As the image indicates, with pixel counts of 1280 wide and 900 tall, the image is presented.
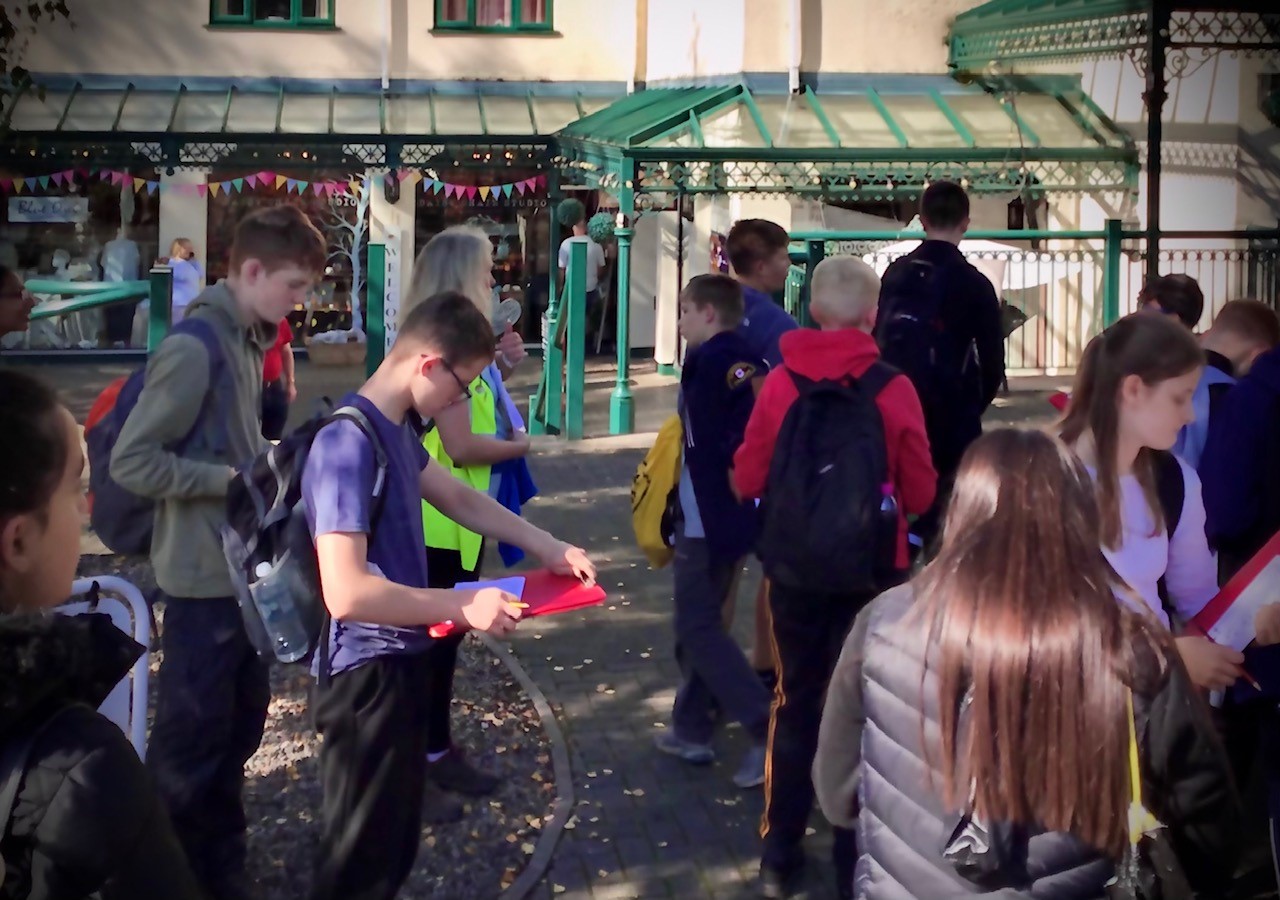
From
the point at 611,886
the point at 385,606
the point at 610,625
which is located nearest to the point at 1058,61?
the point at 610,625

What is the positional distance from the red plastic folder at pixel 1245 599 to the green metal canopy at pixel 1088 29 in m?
9.53

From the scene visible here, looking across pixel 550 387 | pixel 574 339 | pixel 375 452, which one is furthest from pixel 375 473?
pixel 550 387

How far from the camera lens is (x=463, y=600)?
11.9 feet

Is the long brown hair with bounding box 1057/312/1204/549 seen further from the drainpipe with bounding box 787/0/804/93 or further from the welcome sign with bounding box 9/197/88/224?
the welcome sign with bounding box 9/197/88/224

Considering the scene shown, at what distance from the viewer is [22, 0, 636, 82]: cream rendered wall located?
A: 70.8ft

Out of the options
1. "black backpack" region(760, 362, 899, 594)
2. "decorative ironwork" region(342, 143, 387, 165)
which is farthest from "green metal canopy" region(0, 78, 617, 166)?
"black backpack" region(760, 362, 899, 594)

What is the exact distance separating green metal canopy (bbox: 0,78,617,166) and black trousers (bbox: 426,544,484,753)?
13.6 metres

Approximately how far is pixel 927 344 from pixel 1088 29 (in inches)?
382

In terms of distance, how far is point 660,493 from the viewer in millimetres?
6078

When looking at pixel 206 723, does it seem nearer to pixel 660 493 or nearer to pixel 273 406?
pixel 273 406

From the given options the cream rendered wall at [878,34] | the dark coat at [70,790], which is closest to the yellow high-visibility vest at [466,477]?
the dark coat at [70,790]

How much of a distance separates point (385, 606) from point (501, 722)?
10.3ft

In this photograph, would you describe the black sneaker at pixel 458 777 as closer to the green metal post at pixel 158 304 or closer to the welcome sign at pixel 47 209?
the green metal post at pixel 158 304

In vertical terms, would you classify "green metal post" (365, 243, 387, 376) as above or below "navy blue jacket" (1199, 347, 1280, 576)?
above
